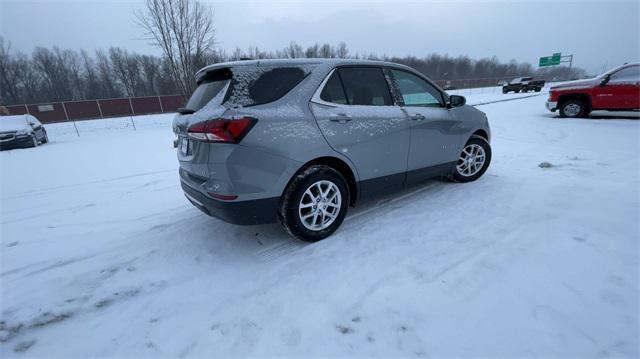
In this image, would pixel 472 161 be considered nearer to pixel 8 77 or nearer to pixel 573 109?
pixel 573 109

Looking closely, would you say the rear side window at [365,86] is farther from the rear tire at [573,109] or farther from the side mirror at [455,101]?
the rear tire at [573,109]

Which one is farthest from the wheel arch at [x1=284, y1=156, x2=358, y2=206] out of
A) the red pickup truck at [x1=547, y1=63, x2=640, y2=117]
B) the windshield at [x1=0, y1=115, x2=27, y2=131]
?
the windshield at [x1=0, y1=115, x2=27, y2=131]

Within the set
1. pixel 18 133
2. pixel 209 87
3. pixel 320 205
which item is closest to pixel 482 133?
pixel 320 205

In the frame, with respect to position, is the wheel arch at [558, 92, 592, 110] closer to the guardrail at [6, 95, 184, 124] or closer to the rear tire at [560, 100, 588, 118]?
the rear tire at [560, 100, 588, 118]

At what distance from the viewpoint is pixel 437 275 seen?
7.53ft

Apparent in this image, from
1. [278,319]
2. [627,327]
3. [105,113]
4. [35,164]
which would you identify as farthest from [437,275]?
[105,113]

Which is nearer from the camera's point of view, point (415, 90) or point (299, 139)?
point (299, 139)

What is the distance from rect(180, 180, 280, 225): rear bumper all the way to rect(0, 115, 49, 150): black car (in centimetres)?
1309

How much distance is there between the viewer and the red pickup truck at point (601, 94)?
8.02 meters

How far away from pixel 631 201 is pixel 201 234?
4843 millimetres

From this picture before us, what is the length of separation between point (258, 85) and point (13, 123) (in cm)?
1442

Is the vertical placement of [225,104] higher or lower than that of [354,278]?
higher

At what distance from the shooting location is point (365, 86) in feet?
10.1

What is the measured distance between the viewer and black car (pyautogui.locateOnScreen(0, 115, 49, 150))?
1068 cm
